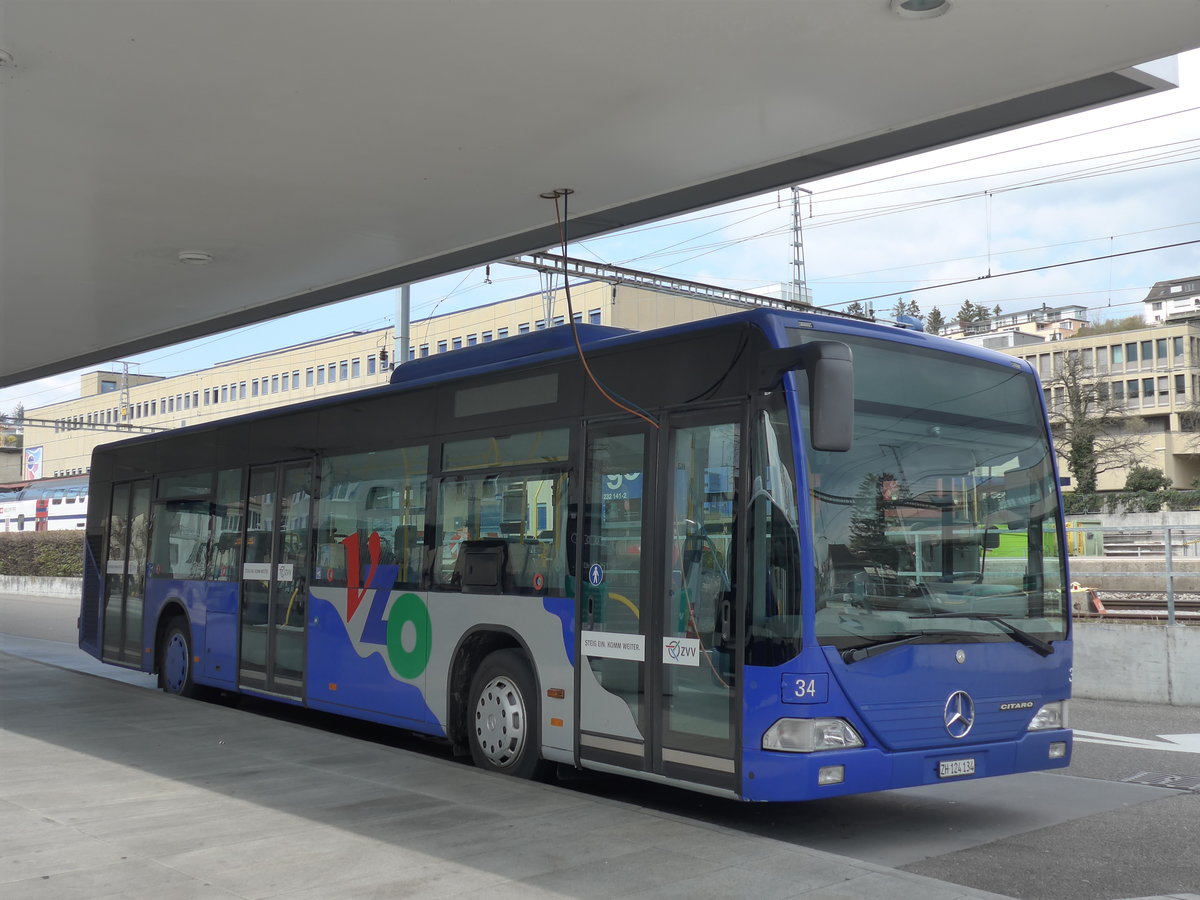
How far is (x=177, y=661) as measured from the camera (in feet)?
46.8

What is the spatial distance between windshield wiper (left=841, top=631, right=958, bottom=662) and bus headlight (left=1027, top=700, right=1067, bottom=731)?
106 cm

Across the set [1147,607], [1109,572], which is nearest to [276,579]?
[1147,607]

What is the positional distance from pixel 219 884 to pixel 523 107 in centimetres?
509

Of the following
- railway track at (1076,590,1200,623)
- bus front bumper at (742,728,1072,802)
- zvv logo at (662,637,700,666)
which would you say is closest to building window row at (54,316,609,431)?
railway track at (1076,590,1200,623)

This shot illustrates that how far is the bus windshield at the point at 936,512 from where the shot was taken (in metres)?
6.92

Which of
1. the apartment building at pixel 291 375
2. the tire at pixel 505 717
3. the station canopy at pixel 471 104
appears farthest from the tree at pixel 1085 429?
the tire at pixel 505 717

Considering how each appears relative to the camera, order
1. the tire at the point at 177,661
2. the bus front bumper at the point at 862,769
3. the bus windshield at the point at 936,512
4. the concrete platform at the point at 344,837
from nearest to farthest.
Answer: the concrete platform at the point at 344,837, the bus front bumper at the point at 862,769, the bus windshield at the point at 936,512, the tire at the point at 177,661

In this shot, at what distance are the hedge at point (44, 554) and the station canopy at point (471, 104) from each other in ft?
167

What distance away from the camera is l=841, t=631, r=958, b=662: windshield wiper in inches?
267

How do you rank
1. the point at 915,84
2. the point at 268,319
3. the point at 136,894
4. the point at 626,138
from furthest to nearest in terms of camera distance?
the point at 268,319 < the point at 626,138 < the point at 915,84 < the point at 136,894

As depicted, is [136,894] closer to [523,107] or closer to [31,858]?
[31,858]

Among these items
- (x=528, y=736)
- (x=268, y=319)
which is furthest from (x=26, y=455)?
(x=528, y=736)

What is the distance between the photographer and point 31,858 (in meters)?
6.29

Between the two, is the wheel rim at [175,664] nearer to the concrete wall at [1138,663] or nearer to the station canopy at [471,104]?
the station canopy at [471,104]
